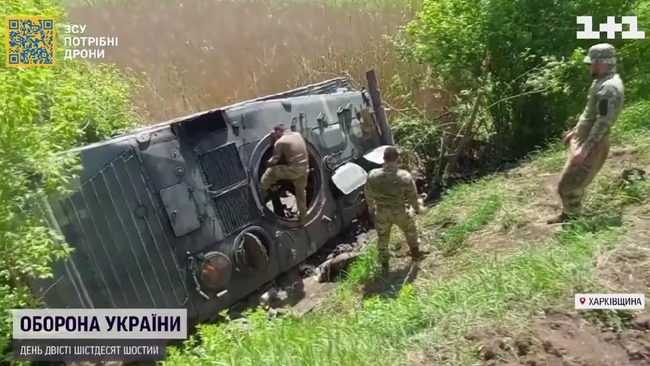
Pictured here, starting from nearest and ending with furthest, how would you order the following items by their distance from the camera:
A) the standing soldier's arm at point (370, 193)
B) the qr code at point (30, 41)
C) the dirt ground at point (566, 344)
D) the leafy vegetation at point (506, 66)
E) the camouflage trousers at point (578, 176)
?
the dirt ground at point (566, 344)
the qr code at point (30, 41)
the camouflage trousers at point (578, 176)
the standing soldier's arm at point (370, 193)
the leafy vegetation at point (506, 66)

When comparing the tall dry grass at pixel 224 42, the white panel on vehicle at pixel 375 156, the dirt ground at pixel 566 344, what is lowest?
the dirt ground at pixel 566 344

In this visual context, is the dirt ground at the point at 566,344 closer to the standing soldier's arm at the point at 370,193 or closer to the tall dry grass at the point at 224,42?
the standing soldier's arm at the point at 370,193

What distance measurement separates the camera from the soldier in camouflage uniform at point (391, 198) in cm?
578

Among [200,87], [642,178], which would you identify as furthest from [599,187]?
[200,87]

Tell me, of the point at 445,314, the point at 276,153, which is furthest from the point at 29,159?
the point at 276,153

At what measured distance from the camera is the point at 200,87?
662 cm

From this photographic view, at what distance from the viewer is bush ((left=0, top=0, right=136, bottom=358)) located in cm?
404

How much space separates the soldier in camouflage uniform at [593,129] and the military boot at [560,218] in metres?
0.03

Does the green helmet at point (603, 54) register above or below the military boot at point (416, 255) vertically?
above

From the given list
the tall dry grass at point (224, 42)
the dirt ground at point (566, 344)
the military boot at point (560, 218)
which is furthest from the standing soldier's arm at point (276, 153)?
the dirt ground at point (566, 344)

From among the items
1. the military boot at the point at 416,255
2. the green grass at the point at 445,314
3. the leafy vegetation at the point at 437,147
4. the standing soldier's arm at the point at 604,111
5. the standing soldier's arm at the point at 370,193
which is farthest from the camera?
the military boot at the point at 416,255

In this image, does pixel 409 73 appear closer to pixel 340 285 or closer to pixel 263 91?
pixel 263 91

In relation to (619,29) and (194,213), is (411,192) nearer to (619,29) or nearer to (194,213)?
(194,213)

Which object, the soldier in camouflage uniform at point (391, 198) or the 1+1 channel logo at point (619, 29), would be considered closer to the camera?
the 1+1 channel logo at point (619, 29)
